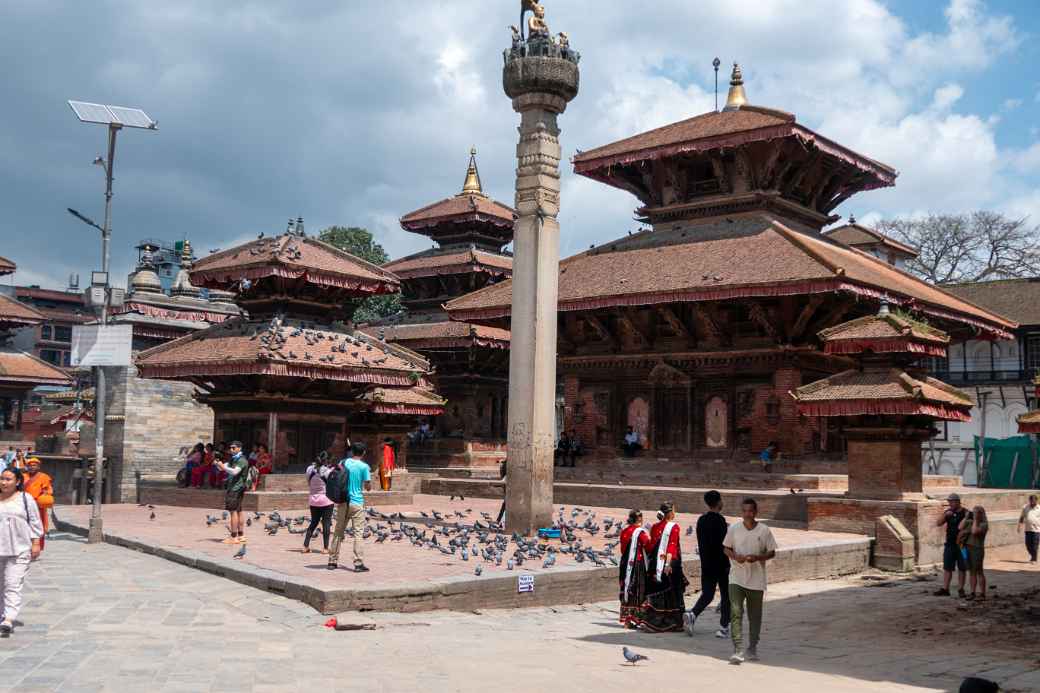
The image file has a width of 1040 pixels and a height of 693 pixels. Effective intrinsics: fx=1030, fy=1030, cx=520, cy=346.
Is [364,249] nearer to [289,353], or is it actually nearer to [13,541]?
[289,353]

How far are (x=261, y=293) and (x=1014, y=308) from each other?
1521 inches

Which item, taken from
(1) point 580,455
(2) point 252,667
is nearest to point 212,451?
(1) point 580,455

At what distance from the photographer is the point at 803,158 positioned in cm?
2911

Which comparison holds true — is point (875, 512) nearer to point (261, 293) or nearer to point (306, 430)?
point (306, 430)

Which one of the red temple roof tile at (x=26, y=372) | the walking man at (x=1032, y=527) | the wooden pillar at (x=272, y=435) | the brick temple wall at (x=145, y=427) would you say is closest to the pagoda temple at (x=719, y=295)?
the walking man at (x=1032, y=527)

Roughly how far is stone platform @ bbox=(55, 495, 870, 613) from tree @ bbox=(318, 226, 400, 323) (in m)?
50.8

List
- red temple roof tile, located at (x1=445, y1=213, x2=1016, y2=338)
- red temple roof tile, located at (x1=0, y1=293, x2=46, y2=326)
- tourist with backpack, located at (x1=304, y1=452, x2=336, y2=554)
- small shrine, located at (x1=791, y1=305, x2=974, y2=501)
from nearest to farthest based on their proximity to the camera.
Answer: tourist with backpack, located at (x1=304, y1=452, x2=336, y2=554) < small shrine, located at (x1=791, y1=305, x2=974, y2=501) < red temple roof tile, located at (x1=445, y1=213, x2=1016, y2=338) < red temple roof tile, located at (x1=0, y1=293, x2=46, y2=326)

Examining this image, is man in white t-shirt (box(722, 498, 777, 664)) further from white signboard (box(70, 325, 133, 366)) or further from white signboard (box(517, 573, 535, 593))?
white signboard (box(70, 325, 133, 366))

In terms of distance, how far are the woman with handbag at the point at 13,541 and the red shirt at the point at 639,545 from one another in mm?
6462

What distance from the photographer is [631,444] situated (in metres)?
28.2

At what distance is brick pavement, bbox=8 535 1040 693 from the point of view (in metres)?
8.73

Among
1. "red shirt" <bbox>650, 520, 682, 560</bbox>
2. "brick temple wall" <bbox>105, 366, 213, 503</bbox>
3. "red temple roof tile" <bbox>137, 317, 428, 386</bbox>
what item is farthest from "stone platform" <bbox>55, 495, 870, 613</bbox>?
"brick temple wall" <bbox>105, 366, 213, 503</bbox>

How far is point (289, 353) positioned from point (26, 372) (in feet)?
87.8

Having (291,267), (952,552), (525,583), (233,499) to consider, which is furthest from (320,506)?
(291,267)
